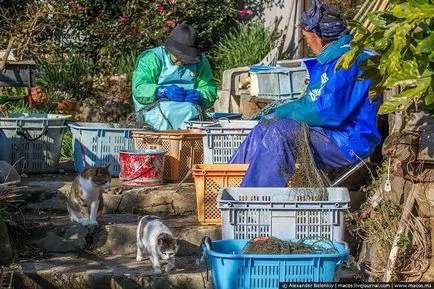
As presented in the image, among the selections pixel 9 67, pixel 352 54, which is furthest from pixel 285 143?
pixel 9 67

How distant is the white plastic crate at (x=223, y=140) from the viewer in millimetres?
8203

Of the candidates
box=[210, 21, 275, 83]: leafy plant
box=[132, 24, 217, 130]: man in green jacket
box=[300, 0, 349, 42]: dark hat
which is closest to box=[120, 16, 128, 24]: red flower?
box=[210, 21, 275, 83]: leafy plant

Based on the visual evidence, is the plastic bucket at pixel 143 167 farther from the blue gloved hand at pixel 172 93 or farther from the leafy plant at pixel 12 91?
the leafy plant at pixel 12 91

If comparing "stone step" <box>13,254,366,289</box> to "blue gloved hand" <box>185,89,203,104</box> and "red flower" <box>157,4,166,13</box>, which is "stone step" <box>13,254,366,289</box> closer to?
"blue gloved hand" <box>185,89,203,104</box>

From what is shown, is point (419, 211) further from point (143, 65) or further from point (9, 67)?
point (9, 67)

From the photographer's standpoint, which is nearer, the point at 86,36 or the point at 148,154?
the point at 148,154

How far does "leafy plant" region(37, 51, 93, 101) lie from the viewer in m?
13.0

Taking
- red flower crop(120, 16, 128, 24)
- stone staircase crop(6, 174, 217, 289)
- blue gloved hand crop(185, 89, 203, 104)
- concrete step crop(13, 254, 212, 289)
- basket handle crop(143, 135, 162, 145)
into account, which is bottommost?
concrete step crop(13, 254, 212, 289)

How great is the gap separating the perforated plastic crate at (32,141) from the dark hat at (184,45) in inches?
45.8

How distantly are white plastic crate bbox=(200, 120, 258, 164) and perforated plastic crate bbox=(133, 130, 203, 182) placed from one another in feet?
1.87

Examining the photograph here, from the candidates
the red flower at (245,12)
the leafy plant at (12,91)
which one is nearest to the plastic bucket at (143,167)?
the leafy plant at (12,91)

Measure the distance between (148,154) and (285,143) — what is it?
1.54 m

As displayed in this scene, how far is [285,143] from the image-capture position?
24.8ft

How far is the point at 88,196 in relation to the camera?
817 cm
